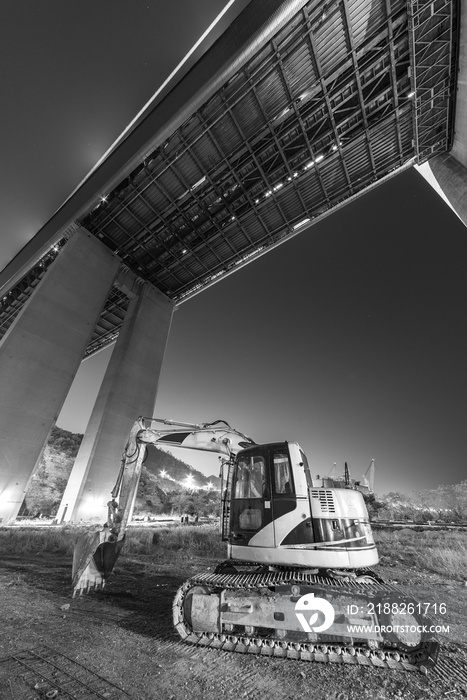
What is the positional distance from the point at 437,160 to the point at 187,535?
75.3ft

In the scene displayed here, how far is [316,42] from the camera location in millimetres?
13320

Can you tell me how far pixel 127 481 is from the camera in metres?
6.60

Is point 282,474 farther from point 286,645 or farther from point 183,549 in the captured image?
point 183,549

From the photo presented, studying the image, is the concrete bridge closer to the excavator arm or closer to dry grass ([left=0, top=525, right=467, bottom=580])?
dry grass ([left=0, top=525, right=467, bottom=580])

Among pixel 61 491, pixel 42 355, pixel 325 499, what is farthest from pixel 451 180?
pixel 61 491

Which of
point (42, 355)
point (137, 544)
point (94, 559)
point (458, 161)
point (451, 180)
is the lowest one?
point (94, 559)

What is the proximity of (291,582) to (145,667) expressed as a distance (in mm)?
1916

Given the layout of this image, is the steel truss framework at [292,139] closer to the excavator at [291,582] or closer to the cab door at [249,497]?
the cab door at [249,497]

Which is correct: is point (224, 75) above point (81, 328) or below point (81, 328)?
above

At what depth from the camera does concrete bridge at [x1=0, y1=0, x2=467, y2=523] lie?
1298 centimetres

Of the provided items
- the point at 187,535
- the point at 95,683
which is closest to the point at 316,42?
the point at 95,683

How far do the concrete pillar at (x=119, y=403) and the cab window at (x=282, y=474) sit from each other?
19.6 m

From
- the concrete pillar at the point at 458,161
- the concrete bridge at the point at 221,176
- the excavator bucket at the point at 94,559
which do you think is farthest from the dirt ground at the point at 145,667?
the concrete bridge at the point at 221,176

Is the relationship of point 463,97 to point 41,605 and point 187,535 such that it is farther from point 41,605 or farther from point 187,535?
point 187,535
